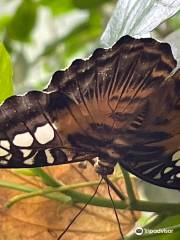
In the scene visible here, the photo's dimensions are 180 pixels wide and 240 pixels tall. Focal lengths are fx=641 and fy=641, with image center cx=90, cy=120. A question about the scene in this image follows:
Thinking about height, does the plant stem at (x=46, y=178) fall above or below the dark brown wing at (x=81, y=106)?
below

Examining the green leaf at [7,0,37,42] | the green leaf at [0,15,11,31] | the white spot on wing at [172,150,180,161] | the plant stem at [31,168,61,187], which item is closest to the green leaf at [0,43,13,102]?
the plant stem at [31,168,61,187]

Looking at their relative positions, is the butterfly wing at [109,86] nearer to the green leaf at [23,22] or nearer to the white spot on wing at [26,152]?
the white spot on wing at [26,152]

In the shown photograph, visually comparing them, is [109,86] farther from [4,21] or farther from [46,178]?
[4,21]

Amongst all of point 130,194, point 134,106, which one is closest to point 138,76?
point 134,106

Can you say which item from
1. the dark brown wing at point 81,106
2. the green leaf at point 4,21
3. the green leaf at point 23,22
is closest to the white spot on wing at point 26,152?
the dark brown wing at point 81,106

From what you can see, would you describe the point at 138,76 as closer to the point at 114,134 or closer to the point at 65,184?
the point at 114,134

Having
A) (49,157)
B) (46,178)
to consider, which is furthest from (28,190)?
(49,157)
